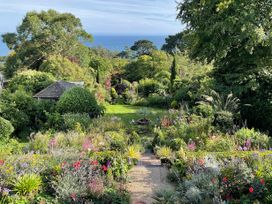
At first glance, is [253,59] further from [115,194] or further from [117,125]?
[115,194]

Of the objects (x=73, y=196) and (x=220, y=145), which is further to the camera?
(x=220, y=145)

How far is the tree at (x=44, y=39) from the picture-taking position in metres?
29.6

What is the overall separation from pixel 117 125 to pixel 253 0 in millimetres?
7282

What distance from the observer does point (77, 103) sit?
1573 centimetres

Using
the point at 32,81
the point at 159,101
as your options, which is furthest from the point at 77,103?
the point at 159,101

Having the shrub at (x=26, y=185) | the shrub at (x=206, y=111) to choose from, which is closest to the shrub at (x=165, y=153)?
the shrub at (x=206, y=111)

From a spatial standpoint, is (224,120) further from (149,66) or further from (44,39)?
(149,66)

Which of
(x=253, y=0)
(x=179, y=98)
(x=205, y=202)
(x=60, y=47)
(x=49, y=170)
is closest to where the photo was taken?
(x=205, y=202)

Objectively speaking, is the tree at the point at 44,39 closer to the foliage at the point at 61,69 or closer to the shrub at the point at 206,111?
the foliage at the point at 61,69

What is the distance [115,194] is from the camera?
7.03 meters

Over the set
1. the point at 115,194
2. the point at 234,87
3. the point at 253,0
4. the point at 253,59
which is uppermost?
the point at 253,0

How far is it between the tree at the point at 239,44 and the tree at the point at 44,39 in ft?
51.0

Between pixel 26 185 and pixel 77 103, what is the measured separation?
357 inches

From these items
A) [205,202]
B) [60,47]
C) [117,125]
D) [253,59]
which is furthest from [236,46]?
[60,47]
